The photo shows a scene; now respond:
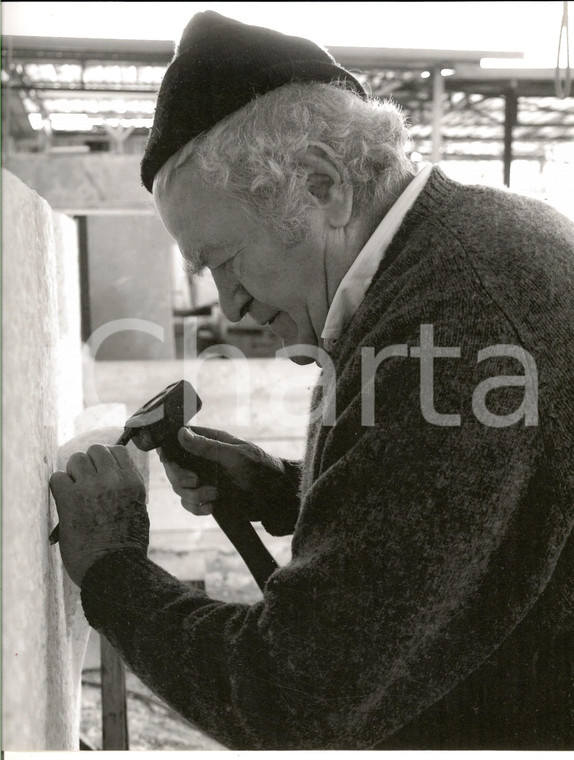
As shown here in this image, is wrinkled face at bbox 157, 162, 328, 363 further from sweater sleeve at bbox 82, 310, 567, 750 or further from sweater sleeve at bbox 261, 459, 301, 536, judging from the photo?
sweater sleeve at bbox 261, 459, 301, 536

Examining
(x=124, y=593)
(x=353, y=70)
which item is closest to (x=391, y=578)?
(x=124, y=593)

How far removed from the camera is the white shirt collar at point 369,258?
32.0 inches

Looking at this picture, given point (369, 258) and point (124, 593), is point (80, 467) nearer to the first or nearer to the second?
point (124, 593)

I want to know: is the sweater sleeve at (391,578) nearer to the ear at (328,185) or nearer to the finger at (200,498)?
the ear at (328,185)

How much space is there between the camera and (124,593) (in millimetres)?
829

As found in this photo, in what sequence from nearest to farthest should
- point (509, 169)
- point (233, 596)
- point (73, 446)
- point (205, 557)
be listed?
point (73, 446) → point (509, 169) → point (233, 596) → point (205, 557)

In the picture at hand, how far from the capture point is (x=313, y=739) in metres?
0.74

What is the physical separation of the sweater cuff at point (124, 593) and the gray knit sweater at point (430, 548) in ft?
0.08

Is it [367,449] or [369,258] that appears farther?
[369,258]

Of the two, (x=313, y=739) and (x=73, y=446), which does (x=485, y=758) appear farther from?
(x=73, y=446)

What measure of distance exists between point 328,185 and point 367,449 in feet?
1.12

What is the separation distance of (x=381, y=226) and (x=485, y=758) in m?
0.60

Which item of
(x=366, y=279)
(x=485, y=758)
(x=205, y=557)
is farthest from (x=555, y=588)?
(x=205, y=557)

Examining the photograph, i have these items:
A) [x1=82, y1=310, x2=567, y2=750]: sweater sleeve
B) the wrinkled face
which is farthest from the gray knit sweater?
the wrinkled face
